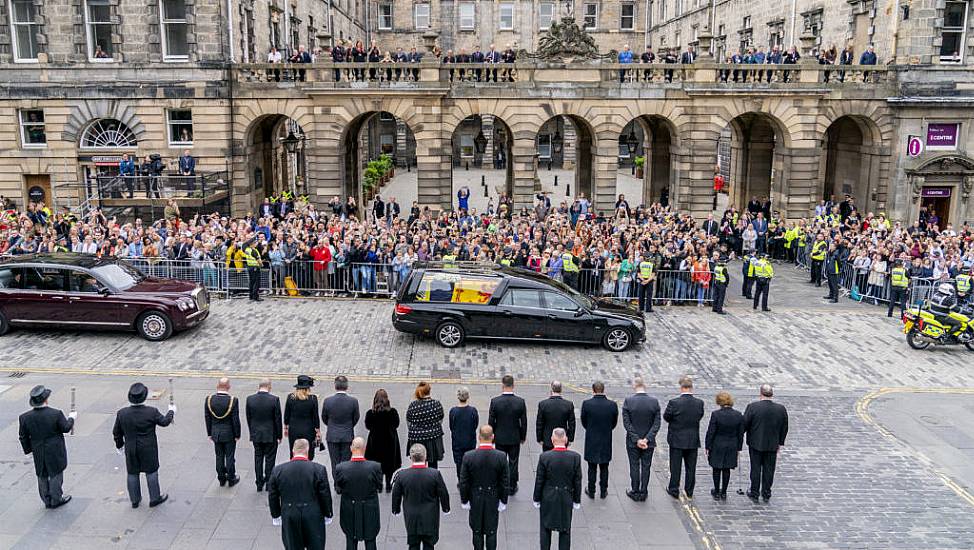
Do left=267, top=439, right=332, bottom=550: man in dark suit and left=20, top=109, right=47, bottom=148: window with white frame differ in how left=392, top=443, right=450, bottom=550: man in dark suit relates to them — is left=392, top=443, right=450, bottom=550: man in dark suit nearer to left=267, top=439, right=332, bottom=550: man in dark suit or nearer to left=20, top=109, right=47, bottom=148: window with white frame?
left=267, top=439, right=332, bottom=550: man in dark suit

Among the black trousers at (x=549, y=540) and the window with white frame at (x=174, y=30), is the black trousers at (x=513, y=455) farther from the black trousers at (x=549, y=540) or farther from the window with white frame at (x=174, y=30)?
the window with white frame at (x=174, y=30)

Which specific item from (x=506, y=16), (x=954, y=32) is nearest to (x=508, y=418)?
(x=954, y=32)

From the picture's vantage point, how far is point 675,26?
52.8 metres

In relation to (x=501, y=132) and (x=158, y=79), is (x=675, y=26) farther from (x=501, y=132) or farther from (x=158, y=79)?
(x=158, y=79)

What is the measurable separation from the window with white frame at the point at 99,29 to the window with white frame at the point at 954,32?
99.9 feet

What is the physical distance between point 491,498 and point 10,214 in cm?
2235

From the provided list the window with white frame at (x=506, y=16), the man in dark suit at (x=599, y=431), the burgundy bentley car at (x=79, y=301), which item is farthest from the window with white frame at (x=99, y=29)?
the window with white frame at (x=506, y=16)

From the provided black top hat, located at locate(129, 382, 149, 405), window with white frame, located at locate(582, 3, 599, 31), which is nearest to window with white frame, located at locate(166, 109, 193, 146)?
black top hat, located at locate(129, 382, 149, 405)

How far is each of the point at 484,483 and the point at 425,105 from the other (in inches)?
911

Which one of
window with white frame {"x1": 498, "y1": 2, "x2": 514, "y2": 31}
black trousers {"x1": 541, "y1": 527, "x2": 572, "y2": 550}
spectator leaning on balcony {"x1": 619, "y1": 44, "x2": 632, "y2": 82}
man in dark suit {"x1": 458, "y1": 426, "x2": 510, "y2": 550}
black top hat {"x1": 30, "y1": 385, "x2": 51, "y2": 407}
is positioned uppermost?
window with white frame {"x1": 498, "y1": 2, "x2": 514, "y2": 31}

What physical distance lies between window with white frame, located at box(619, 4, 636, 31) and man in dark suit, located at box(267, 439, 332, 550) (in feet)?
184

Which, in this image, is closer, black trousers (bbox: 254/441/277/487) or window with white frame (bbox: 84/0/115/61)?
black trousers (bbox: 254/441/277/487)

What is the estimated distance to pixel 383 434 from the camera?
32.1 ft

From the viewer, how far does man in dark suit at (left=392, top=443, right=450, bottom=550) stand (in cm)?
798
